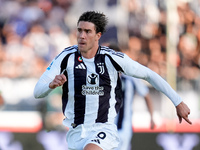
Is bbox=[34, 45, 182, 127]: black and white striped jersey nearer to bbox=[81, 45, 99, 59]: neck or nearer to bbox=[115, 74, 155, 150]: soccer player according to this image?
bbox=[81, 45, 99, 59]: neck

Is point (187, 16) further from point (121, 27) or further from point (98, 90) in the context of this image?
point (98, 90)

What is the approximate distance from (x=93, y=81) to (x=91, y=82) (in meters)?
0.02

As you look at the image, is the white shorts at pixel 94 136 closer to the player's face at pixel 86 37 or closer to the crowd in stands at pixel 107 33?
the player's face at pixel 86 37

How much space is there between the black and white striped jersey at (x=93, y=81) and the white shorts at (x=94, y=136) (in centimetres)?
6

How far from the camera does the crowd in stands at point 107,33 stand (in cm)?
859

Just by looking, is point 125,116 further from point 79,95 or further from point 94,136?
point 94,136

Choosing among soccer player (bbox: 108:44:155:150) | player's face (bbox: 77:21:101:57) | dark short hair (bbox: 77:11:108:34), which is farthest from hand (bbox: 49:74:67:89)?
soccer player (bbox: 108:44:155:150)

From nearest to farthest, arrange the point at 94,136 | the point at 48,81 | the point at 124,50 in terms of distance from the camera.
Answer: the point at 48,81, the point at 94,136, the point at 124,50

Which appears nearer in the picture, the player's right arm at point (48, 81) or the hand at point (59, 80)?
the hand at point (59, 80)

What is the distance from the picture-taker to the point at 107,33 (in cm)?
862

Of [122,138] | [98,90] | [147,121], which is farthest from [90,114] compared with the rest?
[147,121]

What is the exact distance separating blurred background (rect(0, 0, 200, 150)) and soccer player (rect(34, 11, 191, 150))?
3.53 metres

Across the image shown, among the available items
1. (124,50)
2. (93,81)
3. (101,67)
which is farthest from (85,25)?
(124,50)

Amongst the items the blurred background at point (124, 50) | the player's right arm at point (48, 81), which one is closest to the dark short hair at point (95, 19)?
the player's right arm at point (48, 81)
